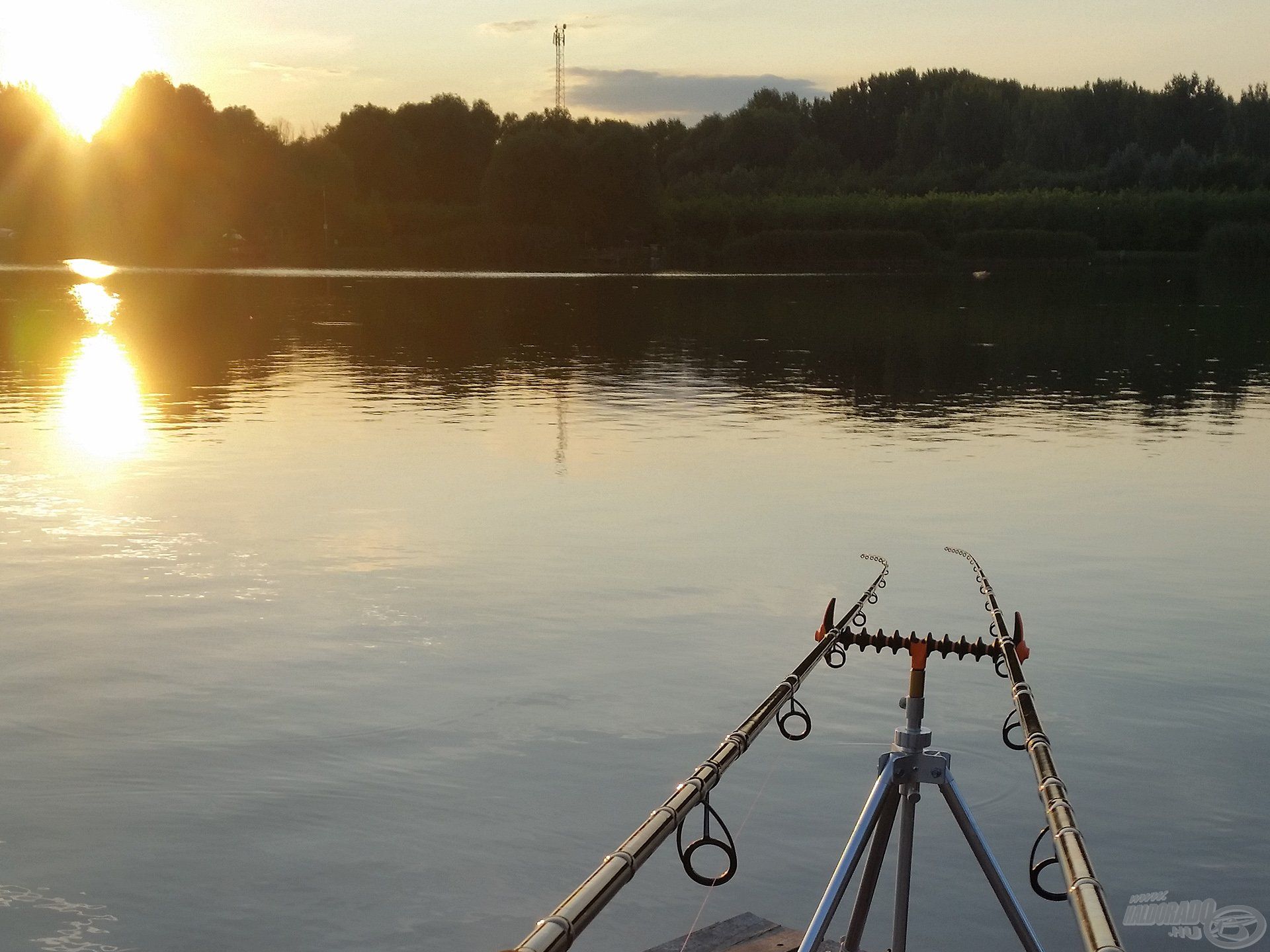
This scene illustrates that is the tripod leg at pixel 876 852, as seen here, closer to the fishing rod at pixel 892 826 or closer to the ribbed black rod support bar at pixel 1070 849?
the fishing rod at pixel 892 826

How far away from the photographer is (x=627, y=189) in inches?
4542

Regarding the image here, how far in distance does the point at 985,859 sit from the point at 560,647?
7444mm

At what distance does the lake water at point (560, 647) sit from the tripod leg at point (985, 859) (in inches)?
96.2

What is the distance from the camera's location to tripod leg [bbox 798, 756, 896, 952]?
14.0ft

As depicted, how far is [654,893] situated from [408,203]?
128 metres

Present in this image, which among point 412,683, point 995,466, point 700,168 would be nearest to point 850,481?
point 995,466

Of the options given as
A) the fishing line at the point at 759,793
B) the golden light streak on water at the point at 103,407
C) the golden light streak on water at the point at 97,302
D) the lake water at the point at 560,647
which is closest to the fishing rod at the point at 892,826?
the fishing line at the point at 759,793

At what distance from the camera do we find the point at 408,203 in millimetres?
131250

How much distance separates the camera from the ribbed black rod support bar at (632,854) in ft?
9.91

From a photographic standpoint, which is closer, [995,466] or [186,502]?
[186,502]

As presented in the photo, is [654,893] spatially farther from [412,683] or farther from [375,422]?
[375,422]

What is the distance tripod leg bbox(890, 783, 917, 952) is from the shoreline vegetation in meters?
104

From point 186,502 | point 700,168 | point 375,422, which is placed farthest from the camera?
point 700,168

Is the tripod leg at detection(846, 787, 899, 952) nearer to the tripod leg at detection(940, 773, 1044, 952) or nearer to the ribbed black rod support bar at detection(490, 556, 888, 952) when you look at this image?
the tripod leg at detection(940, 773, 1044, 952)
